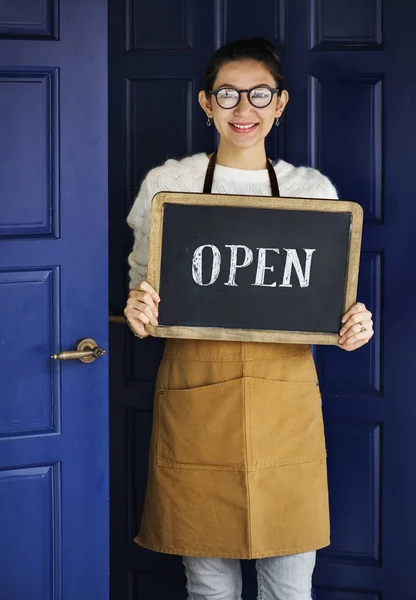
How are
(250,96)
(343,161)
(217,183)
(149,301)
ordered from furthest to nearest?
(343,161) < (217,183) < (250,96) < (149,301)

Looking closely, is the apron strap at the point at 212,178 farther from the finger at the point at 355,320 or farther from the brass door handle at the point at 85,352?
the brass door handle at the point at 85,352

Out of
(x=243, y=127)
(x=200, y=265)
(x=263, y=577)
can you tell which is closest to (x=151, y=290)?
(x=200, y=265)

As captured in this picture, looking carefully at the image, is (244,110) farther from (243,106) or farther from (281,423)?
(281,423)

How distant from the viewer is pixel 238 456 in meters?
2.36

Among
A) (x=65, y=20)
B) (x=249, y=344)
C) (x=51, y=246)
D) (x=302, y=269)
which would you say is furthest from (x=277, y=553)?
(x=65, y=20)

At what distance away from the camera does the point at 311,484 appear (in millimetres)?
2418

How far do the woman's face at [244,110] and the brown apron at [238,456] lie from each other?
0.56 metres

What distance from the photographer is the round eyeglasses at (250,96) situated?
2.39 m

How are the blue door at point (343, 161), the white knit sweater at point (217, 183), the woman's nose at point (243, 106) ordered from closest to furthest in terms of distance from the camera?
the woman's nose at point (243, 106), the white knit sweater at point (217, 183), the blue door at point (343, 161)

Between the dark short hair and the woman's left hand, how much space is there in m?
0.65

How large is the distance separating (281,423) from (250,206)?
0.58 m

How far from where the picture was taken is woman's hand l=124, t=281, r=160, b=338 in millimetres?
Answer: 2293

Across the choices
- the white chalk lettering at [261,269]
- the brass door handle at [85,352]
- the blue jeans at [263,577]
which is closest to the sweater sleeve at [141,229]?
the brass door handle at [85,352]

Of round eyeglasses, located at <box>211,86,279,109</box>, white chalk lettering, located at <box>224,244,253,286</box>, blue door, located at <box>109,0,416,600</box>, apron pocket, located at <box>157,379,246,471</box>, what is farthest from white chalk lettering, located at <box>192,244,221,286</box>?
blue door, located at <box>109,0,416,600</box>
